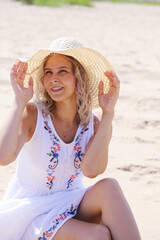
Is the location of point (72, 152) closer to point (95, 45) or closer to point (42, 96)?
point (42, 96)

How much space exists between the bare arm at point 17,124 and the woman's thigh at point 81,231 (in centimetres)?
42

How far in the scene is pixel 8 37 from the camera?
9.49m

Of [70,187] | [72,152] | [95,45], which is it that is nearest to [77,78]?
[72,152]

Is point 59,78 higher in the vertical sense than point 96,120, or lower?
higher

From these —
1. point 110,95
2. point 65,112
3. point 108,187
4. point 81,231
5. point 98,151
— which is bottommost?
point 81,231

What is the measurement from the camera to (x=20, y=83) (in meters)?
2.68

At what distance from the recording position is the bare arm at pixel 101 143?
105 inches

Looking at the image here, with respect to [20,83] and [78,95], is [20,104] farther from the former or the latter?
[78,95]

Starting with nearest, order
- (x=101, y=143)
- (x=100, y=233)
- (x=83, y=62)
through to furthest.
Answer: (x=100, y=233), (x=101, y=143), (x=83, y=62)

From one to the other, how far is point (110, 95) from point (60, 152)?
0.43m

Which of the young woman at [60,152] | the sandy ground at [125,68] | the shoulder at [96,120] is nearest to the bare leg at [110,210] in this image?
the young woman at [60,152]

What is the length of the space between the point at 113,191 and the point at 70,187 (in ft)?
0.88

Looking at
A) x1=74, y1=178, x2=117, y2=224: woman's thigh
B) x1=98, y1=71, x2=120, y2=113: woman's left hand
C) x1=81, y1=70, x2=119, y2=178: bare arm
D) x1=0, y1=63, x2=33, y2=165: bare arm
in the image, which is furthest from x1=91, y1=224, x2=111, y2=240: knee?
x1=98, y1=71, x2=120, y2=113: woman's left hand

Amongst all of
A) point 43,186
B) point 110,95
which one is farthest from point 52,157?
point 110,95
